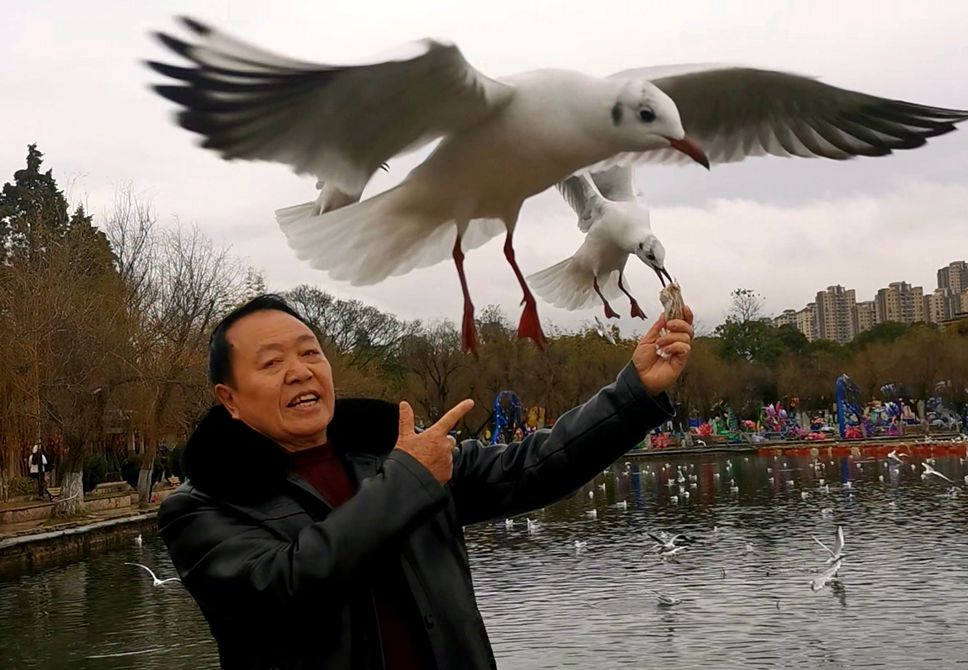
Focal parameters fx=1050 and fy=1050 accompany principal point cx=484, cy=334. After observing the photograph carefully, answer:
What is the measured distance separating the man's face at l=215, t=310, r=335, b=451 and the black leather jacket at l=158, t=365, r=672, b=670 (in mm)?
41

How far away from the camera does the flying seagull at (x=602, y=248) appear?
182 cm

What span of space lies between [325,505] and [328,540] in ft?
0.64

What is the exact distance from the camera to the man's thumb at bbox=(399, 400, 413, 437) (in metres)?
1.86

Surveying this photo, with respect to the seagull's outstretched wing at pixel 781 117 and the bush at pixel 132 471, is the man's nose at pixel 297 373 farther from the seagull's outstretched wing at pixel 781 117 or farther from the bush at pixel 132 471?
the bush at pixel 132 471

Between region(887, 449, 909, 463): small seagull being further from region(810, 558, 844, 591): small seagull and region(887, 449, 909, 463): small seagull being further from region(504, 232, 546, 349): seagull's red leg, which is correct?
region(504, 232, 546, 349): seagull's red leg

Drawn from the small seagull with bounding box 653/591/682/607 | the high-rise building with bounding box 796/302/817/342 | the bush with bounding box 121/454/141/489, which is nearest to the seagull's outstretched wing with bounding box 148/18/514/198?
the small seagull with bounding box 653/591/682/607

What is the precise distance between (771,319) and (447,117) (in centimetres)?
5378

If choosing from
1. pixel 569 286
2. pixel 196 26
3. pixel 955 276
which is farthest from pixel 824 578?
pixel 955 276

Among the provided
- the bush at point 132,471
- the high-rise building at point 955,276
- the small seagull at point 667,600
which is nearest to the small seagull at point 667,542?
the small seagull at point 667,600

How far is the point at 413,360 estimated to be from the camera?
5.41 meters

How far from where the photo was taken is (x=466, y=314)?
1909 millimetres

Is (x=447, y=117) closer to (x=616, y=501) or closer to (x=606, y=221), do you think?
(x=606, y=221)

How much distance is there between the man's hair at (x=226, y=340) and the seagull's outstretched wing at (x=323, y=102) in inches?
12.0

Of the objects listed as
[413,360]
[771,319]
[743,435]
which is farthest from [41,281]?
[771,319]
